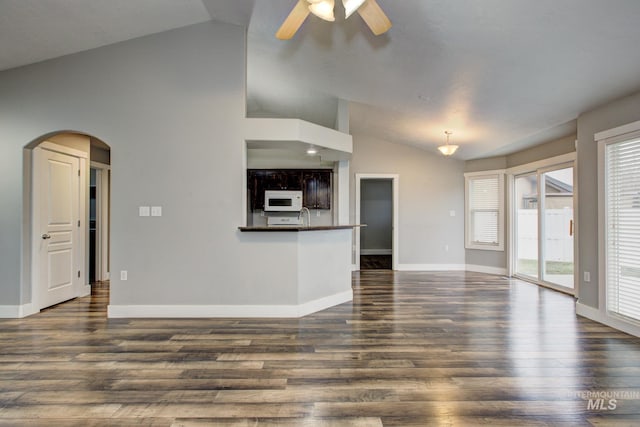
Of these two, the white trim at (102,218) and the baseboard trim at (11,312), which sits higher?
the white trim at (102,218)

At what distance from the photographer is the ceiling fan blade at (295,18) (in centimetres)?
243

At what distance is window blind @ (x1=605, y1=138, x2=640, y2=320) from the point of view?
126 inches

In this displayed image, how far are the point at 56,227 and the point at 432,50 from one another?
4.92m

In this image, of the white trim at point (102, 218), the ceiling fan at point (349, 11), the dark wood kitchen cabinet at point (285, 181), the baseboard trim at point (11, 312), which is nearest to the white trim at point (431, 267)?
the dark wood kitchen cabinet at point (285, 181)

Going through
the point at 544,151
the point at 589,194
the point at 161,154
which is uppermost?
the point at 544,151

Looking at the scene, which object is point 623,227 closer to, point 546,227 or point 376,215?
point 546,227

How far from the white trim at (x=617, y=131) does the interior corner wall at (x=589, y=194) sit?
0.05 metres

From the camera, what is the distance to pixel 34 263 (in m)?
3.88

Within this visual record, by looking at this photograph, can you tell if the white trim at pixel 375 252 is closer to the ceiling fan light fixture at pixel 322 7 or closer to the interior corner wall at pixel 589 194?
the interior corner wall at pixel 589 194

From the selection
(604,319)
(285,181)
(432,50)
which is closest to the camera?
(432,50)

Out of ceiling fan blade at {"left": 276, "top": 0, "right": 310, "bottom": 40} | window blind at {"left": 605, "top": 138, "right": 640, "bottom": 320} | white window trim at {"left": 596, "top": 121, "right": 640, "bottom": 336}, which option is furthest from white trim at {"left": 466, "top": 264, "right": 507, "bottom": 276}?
ceiling fan blade at {"left": 276, "top": 0, "right": 310, "bottom": 40}

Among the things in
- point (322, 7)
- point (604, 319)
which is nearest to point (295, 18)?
point (322, 7)

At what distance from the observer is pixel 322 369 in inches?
96.3

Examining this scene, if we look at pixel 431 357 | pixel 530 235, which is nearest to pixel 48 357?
pixel 431 357
